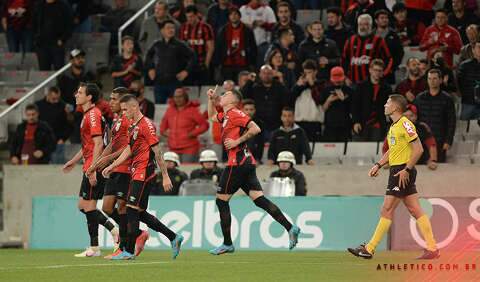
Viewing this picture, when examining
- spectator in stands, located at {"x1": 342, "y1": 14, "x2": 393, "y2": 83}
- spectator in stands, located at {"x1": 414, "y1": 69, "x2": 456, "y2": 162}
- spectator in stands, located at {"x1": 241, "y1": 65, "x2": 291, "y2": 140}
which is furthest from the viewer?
spectator in stands, located at {"x1": 342, "y1": 14, "x2": 393, "y2": 83}

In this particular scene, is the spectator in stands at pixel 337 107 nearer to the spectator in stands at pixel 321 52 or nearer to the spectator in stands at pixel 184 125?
the spectator in stands at pixel 321 52

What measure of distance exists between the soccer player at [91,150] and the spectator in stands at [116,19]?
1005cm

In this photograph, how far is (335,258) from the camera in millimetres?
16953

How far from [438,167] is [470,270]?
6.97m

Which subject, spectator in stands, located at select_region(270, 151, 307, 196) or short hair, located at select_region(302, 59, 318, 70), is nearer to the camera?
spectator in stands, located at select_region(270, 151, 307, 196)

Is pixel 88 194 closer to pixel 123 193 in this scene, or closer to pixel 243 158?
pixel 123 193

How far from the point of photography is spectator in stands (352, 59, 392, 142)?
2223cm

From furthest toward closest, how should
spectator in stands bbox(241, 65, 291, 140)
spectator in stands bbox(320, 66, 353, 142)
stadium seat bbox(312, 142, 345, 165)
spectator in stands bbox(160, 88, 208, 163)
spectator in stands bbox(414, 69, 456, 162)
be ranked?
1. spectator in stands bbox(160, 88, 208, 163)
2. spectator in stands bbox(241, 65, 291, 140)
3. stadium seat bbox(312, 142, 345, 165)
4. spectator in stands bbox(320, 66, 353, 142)
5. spectator in stands bbox(414, 69, 456, 162)

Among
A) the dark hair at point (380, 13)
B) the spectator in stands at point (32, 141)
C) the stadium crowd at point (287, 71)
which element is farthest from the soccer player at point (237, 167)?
the spectator in stands at point (32, 141)

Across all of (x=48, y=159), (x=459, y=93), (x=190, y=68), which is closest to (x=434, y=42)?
(x=459, y=93)

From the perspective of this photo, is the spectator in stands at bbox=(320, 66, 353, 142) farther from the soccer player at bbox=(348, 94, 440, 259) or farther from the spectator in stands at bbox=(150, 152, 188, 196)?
the soccer player at bbox=(348, 94, 440, 259)

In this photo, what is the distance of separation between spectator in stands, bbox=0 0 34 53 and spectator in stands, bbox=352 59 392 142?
26.4ft

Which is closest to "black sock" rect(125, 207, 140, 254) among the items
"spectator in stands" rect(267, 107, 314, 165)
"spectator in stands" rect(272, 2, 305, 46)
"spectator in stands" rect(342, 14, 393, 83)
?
"spectator in stands" rect(267, 107, 314, 165)

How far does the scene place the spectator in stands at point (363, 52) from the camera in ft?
75.6
